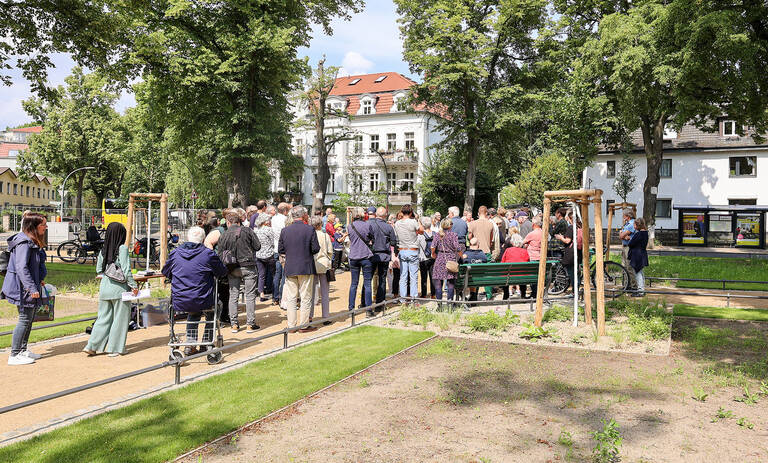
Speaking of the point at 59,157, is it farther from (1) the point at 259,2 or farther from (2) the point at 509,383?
(2) the point at 509,383

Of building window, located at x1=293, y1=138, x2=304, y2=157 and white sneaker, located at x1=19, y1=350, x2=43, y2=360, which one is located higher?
building window, located at x1=293, y1=138, x2=304, y2=157

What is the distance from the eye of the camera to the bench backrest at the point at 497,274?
10977 millimetres

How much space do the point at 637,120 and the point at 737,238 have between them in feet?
55.5

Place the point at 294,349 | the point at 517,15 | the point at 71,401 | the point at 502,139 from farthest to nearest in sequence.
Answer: the point at 502,139, the point at 517,15, the point at 294,349, the point at 71,401

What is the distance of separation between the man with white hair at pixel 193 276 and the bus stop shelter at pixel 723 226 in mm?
35983

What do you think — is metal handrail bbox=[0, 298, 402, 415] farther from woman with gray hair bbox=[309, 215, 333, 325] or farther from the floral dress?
the floral dress

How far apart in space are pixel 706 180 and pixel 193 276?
44.5 m

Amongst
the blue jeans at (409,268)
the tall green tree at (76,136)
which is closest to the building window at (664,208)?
the blue jeans at (409,268)

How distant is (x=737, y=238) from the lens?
3522 centimetres

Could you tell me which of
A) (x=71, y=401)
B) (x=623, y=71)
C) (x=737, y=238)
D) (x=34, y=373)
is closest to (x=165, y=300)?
(x=34, y=373)

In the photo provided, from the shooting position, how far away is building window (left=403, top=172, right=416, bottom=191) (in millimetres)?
56166

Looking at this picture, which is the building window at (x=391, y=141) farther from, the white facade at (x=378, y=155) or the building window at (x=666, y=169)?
the building window at (x=666, y=169)

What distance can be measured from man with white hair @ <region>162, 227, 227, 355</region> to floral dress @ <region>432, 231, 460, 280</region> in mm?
4888

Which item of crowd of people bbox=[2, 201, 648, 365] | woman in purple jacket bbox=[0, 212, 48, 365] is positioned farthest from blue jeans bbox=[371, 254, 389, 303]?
woman in purple jacket bbox=[0, 212, 48, 365]
